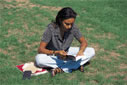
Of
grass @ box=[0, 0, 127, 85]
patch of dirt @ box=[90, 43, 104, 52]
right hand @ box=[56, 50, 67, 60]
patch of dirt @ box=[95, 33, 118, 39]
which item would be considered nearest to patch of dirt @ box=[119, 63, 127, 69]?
grass @ box=[0, 0, 127, 85]

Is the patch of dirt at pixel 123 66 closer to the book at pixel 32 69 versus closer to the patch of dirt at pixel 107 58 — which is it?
the patch of dirt at pixel 107 58

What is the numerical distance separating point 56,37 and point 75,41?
2.45m

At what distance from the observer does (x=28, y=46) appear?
7.52 metres

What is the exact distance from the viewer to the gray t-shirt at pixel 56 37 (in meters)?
5.57

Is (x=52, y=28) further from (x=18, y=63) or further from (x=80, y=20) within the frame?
(x=80, y=20)

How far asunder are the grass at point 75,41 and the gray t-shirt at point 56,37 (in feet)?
2.29

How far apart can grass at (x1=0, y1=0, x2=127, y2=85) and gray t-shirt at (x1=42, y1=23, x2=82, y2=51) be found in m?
0.70

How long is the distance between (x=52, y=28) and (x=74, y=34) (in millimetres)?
626

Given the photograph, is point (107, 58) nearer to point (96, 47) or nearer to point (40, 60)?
point (96, 47)

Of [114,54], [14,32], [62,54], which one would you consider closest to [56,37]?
[62,54]

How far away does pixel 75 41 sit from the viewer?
317 inches

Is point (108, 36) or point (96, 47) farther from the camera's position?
point (108, 36)

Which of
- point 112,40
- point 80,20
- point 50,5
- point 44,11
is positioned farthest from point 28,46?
point 50,5

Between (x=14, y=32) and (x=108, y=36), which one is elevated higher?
(x=14, y=32)
